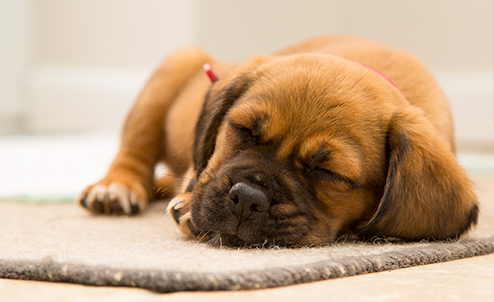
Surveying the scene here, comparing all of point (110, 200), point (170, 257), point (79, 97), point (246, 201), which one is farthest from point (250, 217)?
point (79, 97)

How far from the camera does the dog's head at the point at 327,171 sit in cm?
235

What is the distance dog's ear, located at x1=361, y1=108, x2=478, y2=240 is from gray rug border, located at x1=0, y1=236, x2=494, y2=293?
0.28 metres

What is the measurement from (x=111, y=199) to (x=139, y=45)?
302 inches

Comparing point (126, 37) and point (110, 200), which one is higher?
point (110, 200)

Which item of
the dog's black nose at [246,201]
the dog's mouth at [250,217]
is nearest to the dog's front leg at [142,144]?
the dog's mouth at [250,217]

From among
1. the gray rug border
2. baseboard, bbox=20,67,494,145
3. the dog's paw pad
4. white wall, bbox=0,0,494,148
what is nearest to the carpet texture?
the gray rug border

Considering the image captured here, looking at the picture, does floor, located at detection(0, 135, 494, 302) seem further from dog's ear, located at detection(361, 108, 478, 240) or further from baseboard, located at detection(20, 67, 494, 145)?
baseboard, located at detection(20, 67, 494, 145)

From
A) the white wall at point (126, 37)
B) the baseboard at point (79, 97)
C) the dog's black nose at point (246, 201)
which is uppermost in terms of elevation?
the dog's black nose at point (246, 201)

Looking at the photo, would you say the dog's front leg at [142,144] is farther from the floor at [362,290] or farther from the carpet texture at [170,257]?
the floor at [362,290]

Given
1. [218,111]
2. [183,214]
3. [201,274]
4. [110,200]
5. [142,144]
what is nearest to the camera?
[201,274]

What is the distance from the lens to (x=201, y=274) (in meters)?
1.75

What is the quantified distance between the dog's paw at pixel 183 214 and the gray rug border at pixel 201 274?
743 millimetres

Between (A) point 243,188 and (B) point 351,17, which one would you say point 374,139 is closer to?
(A) point 243,188

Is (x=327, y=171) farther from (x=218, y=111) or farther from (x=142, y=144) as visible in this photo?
(x=142, y=144)
